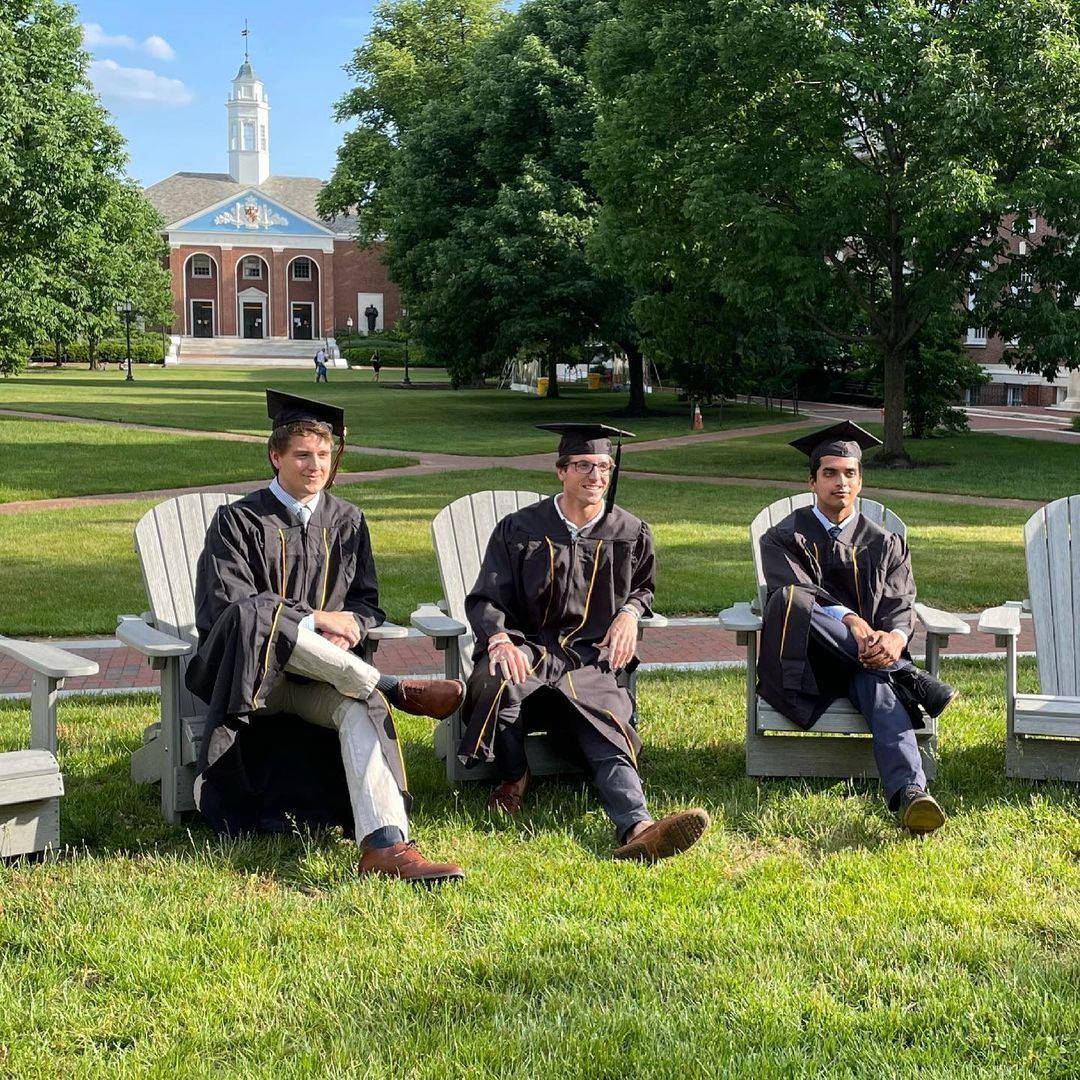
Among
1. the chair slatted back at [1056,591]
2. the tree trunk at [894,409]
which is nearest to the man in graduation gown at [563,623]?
the chair slatted back at [1056,591]

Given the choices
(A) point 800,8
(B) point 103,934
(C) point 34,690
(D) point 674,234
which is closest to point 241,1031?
(B) point 103,934

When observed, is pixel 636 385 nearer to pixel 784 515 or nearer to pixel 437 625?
pixel 784 515

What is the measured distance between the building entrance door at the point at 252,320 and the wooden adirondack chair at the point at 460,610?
8254cm

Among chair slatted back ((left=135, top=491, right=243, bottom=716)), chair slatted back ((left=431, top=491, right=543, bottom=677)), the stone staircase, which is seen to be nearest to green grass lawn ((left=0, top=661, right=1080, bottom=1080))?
chair slatted back ((left=135, top=491, right=243, bottom=716))

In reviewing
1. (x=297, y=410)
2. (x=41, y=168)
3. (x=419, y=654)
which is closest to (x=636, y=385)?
(x=41, y=168)

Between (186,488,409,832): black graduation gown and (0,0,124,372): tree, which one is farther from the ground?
(0,0,124,372): tree

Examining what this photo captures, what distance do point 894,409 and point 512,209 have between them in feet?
38.0

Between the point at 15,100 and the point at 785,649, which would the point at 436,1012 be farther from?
the point at 15,100

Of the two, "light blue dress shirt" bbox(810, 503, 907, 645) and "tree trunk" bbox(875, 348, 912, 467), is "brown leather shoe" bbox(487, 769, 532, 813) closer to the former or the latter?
"light blue dress shirt" bbox(810, 503, 907, 645)

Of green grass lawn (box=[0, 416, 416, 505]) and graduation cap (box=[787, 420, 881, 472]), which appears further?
green grass lawn (box=[0, 416, 416, 505])

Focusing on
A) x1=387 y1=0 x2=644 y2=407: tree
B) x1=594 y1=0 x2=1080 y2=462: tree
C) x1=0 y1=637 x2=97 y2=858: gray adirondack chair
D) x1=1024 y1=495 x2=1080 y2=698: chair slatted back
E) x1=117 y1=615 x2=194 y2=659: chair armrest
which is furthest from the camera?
x1=387 y1=0 x2=644 y2=407: tree

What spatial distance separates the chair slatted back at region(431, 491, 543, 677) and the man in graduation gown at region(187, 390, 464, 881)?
0.81 metres

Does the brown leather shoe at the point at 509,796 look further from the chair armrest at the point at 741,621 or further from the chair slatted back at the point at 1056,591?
the chair slatted back at the point at 1056,591

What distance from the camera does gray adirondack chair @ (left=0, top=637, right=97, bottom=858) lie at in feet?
13.7
